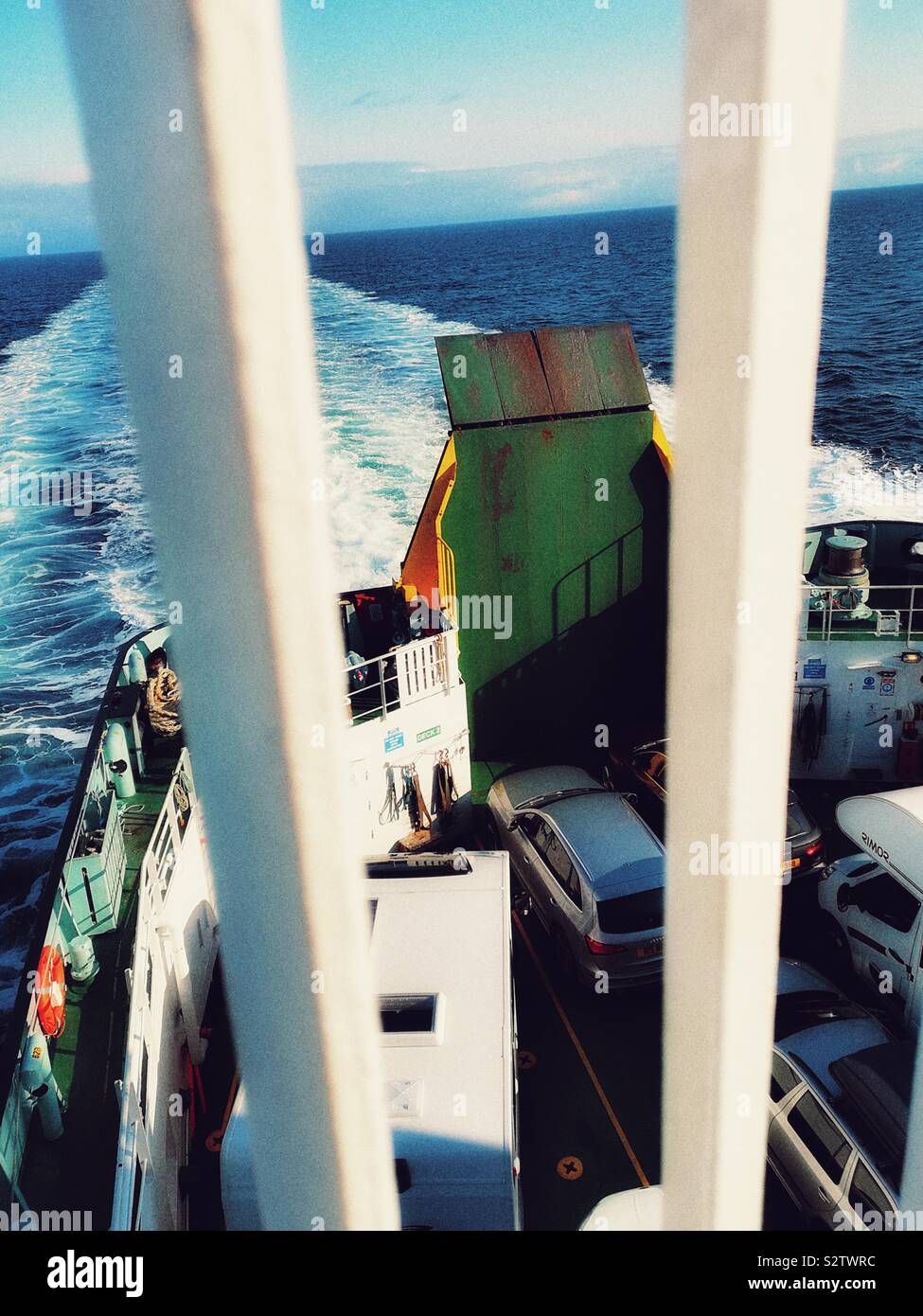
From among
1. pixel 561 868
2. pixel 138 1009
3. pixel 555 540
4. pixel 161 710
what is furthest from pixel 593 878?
pixel 161 710

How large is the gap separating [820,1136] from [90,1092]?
4.82 meters

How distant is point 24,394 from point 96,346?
6.49m

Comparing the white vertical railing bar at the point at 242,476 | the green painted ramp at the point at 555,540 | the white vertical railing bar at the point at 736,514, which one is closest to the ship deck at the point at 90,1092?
the white vertical railing bar at the point at 242,476

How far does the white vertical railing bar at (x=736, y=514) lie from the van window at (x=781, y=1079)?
17.7 feet

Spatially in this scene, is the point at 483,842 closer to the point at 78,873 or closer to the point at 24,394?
the point at 78,873

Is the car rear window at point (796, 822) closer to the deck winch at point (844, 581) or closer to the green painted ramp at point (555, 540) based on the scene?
the green painted ramp at point (555, 540)

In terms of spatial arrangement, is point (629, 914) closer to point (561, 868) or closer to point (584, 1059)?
point (561, 868)

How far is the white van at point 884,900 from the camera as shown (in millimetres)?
8281

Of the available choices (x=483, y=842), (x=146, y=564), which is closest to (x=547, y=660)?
(x=483, y=842)

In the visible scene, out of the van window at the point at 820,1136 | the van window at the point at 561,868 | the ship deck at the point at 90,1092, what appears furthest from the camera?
the van window at the point at 561,868

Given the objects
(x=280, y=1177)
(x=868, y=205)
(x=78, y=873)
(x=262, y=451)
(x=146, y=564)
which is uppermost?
(x=868, y=205)

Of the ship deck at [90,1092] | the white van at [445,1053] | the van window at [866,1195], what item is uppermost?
the white van at [445,1053]

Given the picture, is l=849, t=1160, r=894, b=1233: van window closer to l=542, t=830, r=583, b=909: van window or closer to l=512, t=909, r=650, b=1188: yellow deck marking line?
l=512, t=909, r=650, b=1188: yellow deck marking line
